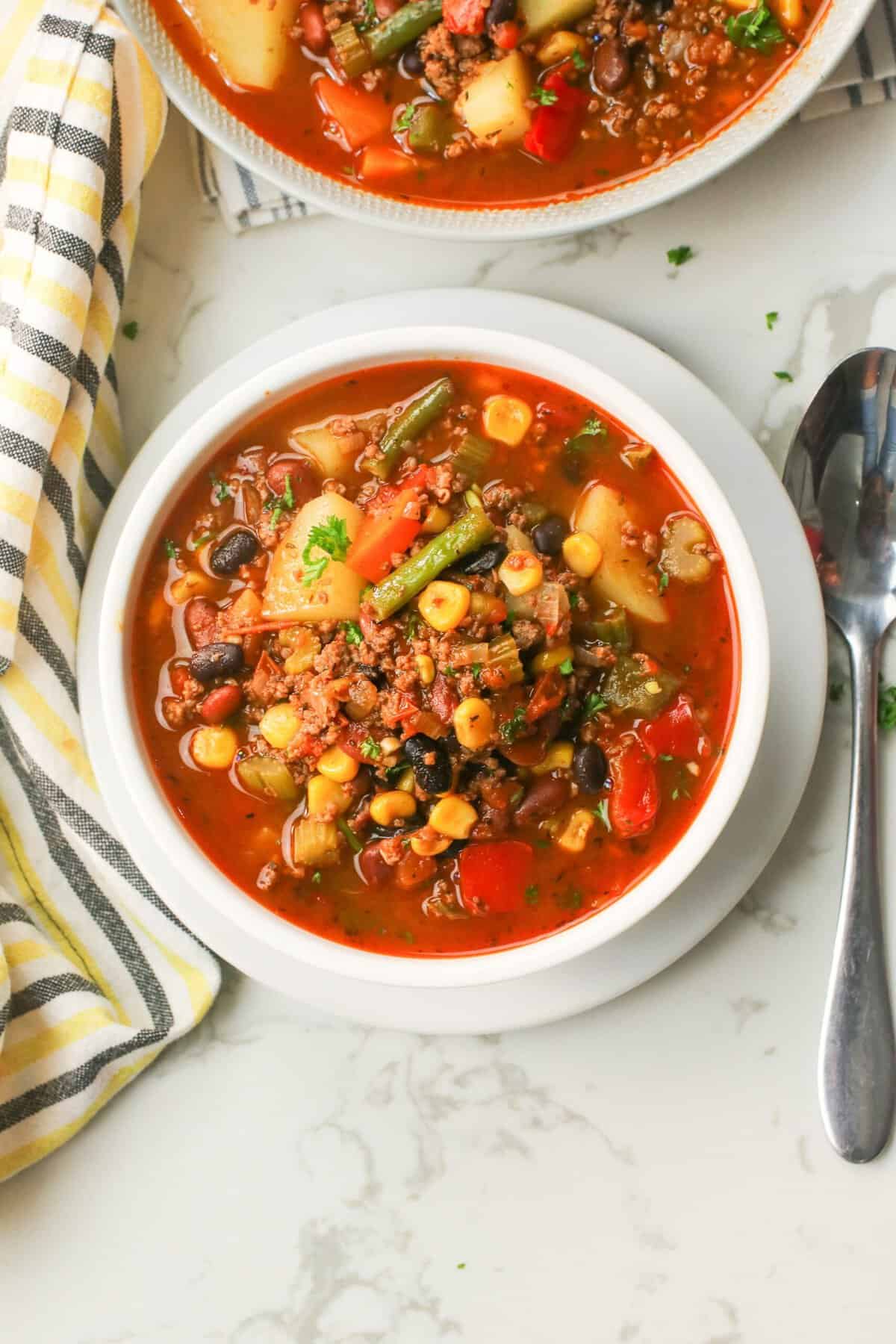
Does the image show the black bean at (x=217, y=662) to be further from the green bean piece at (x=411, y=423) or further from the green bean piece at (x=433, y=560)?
the green bean piece at (x=411, y=423)

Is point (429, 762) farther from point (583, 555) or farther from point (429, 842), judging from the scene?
point (583, 555)

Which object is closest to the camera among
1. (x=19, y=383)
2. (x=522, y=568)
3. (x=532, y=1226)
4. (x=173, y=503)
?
(x=522, y=568)

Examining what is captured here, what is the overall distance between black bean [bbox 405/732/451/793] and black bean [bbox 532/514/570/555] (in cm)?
58

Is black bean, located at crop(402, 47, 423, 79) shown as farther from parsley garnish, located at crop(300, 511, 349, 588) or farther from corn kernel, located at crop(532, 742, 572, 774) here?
corn kernel, located at crop(532, 742, 572, 774)

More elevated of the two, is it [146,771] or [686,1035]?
[146,771]

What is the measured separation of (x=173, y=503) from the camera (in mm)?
3137

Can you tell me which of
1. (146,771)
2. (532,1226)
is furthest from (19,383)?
(532,1226)

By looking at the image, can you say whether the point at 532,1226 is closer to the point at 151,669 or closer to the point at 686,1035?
the point at 686,1035

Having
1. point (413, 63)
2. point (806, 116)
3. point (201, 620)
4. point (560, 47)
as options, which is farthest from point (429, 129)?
point (201, 620)

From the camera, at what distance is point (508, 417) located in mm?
3105

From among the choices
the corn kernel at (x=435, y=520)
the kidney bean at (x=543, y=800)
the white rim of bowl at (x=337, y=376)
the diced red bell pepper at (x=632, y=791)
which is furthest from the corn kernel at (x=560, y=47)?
the kidney bean at (x=543, y=800)

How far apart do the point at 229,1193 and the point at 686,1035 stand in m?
1.56

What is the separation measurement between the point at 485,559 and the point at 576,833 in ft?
2.53

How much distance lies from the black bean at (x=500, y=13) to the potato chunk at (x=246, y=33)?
60 cm
